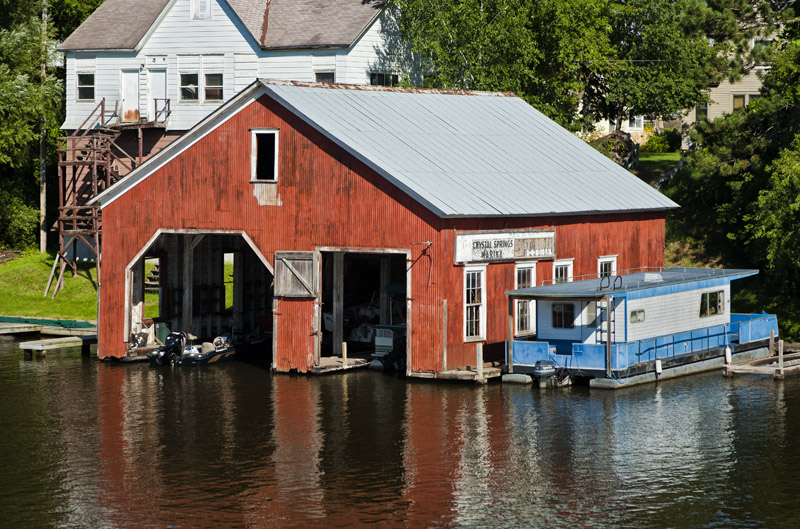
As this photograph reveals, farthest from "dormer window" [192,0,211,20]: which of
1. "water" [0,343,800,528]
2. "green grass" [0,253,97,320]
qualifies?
"water" [0,343,800,528]

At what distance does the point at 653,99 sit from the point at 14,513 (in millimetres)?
50778

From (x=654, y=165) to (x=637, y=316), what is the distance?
1421 inches

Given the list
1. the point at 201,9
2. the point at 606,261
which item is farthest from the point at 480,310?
the point at 201,9

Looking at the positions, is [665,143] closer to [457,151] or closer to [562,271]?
[457,151]

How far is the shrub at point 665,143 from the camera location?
3150 inches

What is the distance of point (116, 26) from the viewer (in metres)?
64.2

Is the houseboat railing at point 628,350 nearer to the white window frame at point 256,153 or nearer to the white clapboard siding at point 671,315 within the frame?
the white clapboard siding at point 671,315

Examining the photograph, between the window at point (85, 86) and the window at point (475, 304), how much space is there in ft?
107

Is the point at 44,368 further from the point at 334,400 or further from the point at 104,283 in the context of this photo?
the point at 334,400

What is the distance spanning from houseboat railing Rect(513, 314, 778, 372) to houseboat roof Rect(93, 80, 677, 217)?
14.9ft

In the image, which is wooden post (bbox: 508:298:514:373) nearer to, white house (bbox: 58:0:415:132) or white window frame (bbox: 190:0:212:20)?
white house (bbox: 58:0:415:132)

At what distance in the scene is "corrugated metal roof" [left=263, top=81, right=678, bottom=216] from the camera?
3834 centimetres

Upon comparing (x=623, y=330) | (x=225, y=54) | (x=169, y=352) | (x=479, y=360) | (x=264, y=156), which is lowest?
(x=169, y=352)

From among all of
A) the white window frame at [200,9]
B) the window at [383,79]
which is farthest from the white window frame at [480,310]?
the white window frame at [200,9]
